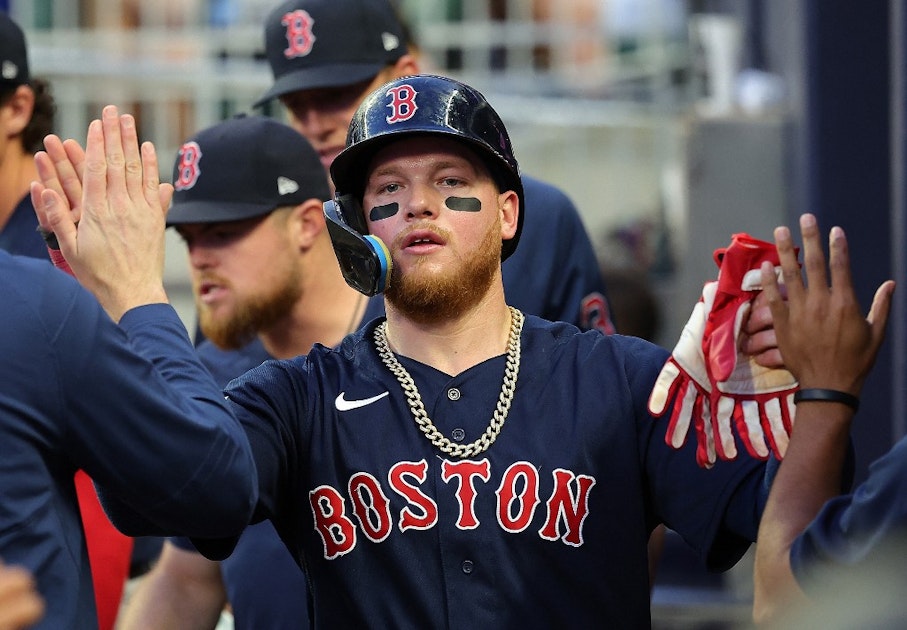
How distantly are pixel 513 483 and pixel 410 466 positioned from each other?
8.8 inches

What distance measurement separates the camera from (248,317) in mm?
4680

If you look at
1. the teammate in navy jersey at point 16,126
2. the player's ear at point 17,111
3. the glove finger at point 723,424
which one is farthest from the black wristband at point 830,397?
the player's ear at point 17,111

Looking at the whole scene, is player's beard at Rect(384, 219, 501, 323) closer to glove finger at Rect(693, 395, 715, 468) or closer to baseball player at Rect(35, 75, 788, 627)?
baseball player at Rect(35, 75, 788, 627)

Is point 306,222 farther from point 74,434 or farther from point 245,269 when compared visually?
point 74,434

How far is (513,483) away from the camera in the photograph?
131 inches

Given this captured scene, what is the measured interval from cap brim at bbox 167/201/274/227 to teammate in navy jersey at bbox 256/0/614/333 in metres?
0.35

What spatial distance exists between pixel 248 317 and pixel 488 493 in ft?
5.14

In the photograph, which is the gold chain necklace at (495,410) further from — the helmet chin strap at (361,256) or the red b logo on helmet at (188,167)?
the red b logo on helmet at (188,167)

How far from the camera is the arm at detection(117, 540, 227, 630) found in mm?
4449

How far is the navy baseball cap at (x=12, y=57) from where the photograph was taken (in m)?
5.09

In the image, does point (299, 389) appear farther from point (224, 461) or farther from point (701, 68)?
point (701, 68)

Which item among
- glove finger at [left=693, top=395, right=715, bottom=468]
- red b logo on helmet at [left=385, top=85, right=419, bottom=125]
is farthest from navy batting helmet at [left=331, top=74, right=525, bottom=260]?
glove finger at [left=693, top=395, right=715, bottom=468]

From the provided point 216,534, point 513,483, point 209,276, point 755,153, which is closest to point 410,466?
point 513,483

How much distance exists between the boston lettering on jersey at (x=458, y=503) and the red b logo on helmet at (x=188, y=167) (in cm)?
169
